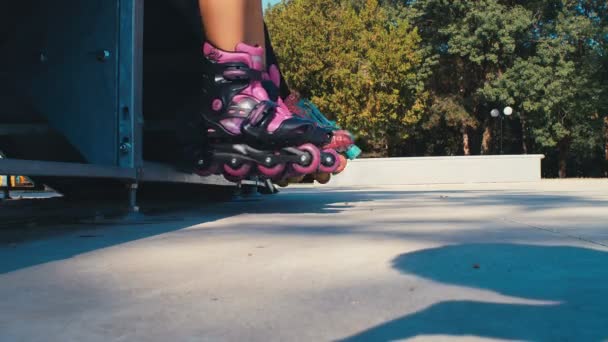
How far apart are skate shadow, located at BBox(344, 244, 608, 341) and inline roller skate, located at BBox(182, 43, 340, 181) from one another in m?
2.74

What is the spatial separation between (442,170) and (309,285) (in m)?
25.8

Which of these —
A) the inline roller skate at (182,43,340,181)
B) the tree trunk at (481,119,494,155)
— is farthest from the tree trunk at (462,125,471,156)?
the inline roller skate at (182,43,340,181)

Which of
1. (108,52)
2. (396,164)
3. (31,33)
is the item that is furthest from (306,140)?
(396,164)

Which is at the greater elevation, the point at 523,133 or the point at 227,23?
the point at 227,23

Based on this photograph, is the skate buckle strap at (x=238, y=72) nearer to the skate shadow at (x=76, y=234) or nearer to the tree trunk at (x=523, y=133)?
the skate shadow at (x=76, y=234)

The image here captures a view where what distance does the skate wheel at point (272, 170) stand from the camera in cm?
642

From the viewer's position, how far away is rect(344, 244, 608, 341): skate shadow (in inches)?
78.4

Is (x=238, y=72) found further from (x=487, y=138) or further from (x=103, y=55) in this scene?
(x=487, y=138)

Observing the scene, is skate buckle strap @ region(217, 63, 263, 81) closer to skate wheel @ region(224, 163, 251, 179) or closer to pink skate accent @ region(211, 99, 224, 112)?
pink skate accent @ region(211, 99, 224, 112)

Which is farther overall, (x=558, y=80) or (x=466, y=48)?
(x=466, y=48)

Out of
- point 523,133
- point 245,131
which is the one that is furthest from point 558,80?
point 245,131

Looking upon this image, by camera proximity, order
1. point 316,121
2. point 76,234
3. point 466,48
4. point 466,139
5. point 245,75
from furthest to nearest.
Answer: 1. point 466,139
2. point 466,48
3. point 316,121
4. point 245,75
5. point 76,234

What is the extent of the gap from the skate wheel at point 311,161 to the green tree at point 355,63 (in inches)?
896

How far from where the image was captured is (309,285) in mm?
2811
